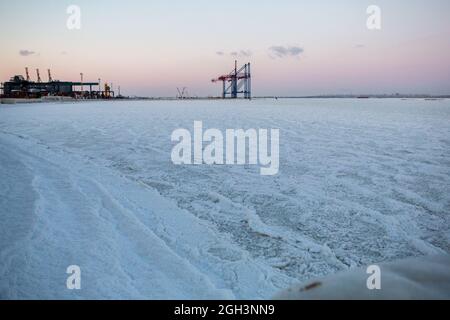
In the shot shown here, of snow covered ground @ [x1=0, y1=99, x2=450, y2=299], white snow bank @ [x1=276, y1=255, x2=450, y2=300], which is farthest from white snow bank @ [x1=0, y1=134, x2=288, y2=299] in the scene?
white snow bank @ [x1=276, y1=255, x2=450, y2=300]

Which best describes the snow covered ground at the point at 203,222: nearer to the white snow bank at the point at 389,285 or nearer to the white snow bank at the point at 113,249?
the white snow bank at the point at 113,249

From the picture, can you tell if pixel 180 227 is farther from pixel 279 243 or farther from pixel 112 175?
pixel 112 175

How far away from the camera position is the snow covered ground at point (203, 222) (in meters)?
2.10

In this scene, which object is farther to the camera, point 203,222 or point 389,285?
point 203,222

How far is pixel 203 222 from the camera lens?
3086 millimetres

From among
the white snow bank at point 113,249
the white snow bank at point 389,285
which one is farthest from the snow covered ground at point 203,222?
the white snow bank at point 389,285

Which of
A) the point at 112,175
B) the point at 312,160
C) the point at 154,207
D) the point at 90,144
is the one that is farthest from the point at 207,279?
the point at 90,144

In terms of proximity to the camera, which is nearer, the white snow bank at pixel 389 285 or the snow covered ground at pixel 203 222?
the white snow bank at pixel 389 285

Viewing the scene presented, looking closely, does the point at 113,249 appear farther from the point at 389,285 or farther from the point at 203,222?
the point at 389,285

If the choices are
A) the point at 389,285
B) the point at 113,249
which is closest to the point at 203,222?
the point at 113,249

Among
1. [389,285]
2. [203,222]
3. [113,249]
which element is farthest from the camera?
[203,222]

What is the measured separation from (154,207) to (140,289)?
1517 mm

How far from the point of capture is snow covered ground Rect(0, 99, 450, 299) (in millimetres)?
2102
